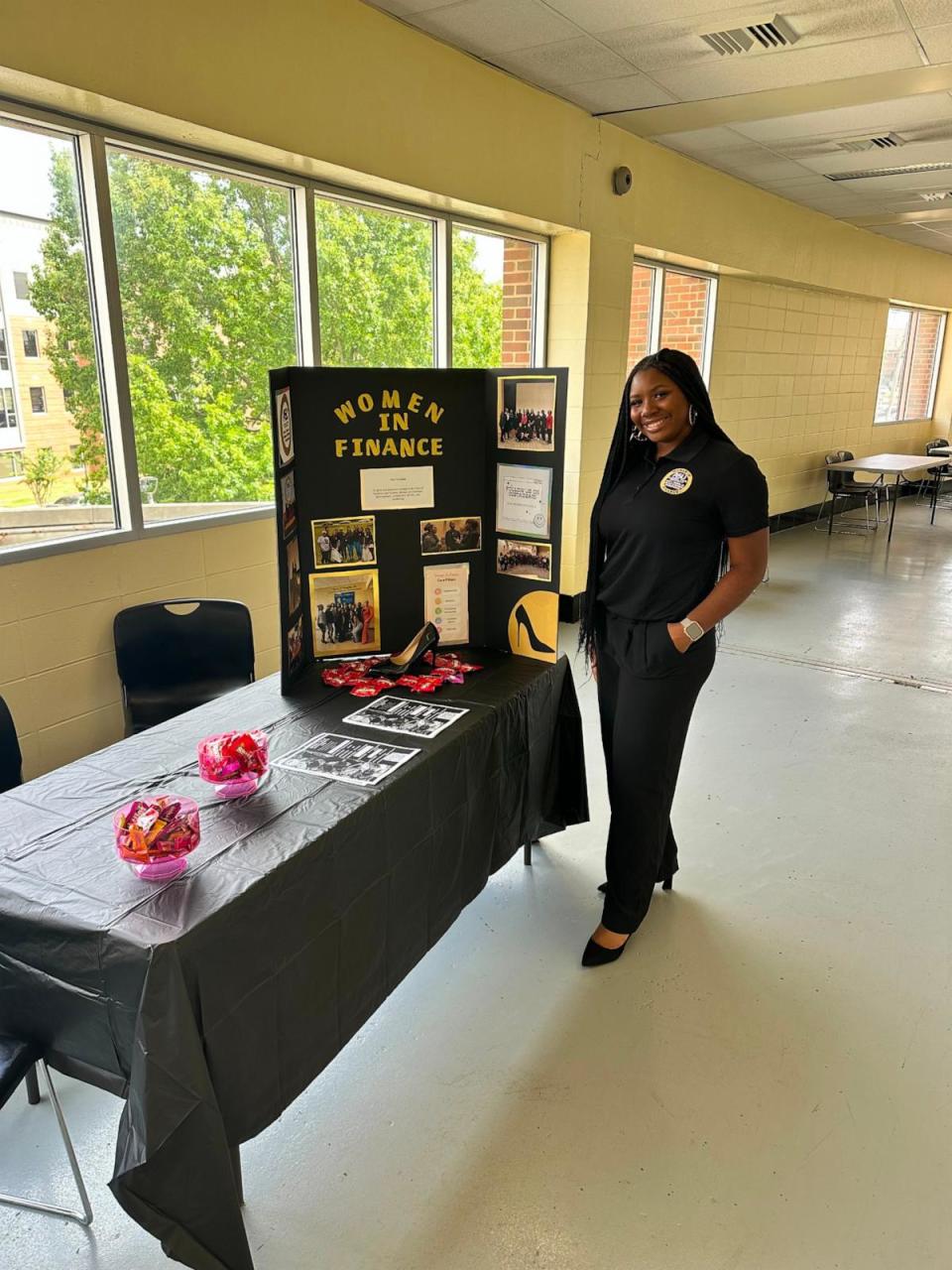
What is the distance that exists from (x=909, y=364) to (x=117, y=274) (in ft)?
39.7

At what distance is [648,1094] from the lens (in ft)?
6.64

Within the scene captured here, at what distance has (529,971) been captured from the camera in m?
2.43

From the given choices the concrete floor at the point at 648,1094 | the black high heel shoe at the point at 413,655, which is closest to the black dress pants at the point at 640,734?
the concrete floor at the point at 648,1094

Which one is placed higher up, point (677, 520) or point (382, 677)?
point (677, 520)

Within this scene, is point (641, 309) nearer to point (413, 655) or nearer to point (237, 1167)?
point (413, 655)

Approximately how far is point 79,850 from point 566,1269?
124 cm

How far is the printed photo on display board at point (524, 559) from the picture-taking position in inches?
105

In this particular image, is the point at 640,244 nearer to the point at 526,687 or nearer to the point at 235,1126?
the point at 526,687

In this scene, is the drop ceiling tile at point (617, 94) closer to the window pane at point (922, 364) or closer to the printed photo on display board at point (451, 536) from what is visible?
the printed photo on display board at point (451, 536)

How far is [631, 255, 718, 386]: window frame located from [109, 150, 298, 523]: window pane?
3.44 metres

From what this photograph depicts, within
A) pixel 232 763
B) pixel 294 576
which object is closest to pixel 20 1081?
pixel 232 763

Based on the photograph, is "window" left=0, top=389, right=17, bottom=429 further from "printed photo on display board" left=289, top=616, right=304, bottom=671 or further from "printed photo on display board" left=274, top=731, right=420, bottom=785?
"printed photo on display board" left=274, top=731, right=420, bottom=785

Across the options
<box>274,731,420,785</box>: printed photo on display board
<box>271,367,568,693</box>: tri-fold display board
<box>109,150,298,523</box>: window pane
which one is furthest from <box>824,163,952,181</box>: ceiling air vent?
<box>274,731,420,785</box>: printed photo on display board

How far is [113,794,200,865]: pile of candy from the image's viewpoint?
1.48m
